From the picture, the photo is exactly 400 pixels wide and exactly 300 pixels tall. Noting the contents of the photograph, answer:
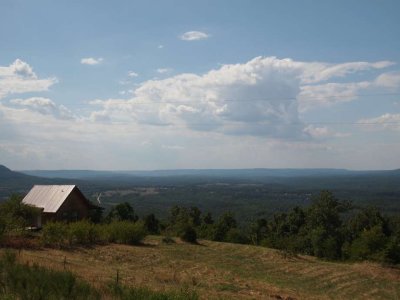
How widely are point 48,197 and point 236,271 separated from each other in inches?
863

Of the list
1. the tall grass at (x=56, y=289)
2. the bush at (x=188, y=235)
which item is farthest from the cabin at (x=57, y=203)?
the tall grass at (x=56, y=289)

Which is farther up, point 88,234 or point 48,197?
point 48,197

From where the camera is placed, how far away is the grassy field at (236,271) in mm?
18703

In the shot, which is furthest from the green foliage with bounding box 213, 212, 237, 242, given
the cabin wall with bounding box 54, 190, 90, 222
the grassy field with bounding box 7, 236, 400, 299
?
the grassy field with bounding box 7, 236, 400, 299

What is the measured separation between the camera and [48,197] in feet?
134

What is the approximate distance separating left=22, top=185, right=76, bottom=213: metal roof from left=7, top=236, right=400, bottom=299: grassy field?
10547mm

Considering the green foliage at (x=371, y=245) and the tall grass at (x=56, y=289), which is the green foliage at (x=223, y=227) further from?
the tall grass at (x=56, y=289)

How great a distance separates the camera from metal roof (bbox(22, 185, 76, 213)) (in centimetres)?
3975

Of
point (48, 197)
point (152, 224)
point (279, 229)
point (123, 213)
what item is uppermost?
point (48, 197)

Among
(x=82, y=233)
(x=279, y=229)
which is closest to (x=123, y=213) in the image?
(x=279, y=229)

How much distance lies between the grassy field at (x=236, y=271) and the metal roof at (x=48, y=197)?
10.5 meters

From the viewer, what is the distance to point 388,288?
79.6 feet

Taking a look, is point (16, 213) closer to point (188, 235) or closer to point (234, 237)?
point (188, 235)

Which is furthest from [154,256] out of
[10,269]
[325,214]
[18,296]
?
[325,214]
